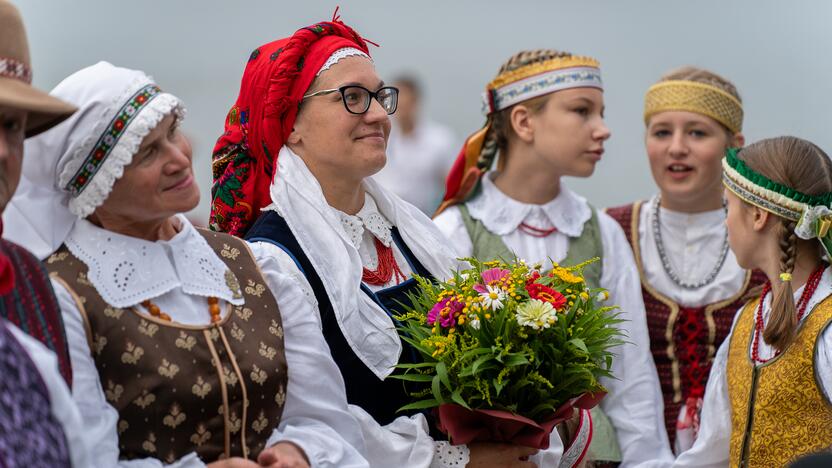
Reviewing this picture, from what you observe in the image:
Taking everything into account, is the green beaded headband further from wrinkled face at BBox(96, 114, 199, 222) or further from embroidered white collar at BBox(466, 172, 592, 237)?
wrinkled face at BBox(96, 114, 199, 222)

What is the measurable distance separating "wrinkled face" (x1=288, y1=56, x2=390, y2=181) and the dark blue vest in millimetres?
264

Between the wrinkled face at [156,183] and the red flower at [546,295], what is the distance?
1.03 metres

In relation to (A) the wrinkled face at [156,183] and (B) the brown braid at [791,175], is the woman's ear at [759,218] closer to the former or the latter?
(B) the brown braid at [791,175]

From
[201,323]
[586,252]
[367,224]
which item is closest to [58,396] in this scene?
[201,323]

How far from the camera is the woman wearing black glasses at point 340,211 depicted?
3545mm

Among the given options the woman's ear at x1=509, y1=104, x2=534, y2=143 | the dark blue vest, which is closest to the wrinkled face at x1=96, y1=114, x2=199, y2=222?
the dark blue vest

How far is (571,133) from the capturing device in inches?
Answer: 193

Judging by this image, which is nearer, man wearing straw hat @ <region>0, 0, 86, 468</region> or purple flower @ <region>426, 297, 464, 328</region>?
man wearing straw hat @ <region>0, 0, 86, 468</region>

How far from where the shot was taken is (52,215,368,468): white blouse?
2.68 meters

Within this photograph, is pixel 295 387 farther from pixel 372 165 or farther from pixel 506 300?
pixel 372 165

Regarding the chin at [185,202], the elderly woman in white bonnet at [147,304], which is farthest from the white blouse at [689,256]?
the chin at [185,202]

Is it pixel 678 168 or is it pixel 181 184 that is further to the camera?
pixel 678 168

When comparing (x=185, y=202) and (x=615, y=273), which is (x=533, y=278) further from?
(x=615, y=273)

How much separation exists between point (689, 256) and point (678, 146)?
0.46m
